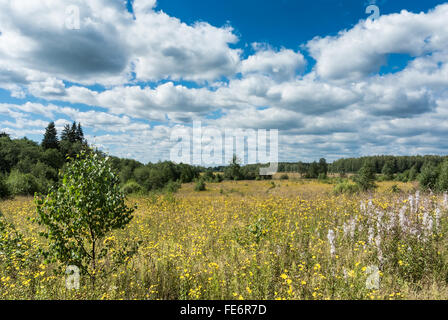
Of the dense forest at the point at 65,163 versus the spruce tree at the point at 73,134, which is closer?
the dense forest at the point at 65,163

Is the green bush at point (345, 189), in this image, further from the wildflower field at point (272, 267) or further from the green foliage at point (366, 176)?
the wildflower field at point (272, 267)

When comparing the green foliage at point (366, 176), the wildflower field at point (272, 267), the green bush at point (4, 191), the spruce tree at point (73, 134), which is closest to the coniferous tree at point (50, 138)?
the spruce tree at point (73, 134)

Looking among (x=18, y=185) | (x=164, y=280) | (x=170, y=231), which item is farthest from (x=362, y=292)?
(x=18, y=185)

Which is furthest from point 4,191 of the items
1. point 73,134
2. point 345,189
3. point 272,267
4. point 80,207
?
point 73,134

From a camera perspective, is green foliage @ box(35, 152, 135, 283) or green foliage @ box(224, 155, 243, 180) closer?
green foliage @ box(35, 152, 135, 283)

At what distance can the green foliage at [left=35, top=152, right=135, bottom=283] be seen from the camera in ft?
12.4

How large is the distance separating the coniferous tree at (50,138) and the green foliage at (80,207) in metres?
69.4

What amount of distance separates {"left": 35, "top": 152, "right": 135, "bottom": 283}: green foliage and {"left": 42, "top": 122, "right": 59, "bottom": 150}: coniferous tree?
6942cm

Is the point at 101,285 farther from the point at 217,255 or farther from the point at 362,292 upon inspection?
the point at 362,292

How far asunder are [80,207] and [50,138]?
70592mm

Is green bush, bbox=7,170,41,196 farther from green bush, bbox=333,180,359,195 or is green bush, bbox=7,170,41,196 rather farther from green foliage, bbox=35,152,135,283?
green bush, bbox=333,180,359,195

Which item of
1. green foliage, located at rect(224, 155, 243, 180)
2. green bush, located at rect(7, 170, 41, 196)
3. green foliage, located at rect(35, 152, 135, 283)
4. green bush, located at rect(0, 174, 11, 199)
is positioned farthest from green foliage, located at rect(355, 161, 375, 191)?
green foliage, located at rect(224, 155, 243, 180)

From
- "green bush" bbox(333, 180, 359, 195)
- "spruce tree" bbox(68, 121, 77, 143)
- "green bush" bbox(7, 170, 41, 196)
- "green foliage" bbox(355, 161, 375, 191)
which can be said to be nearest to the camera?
"green bush" bbox(333, 180, 359, 195)

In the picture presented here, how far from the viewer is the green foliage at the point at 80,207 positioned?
12.4 feet
